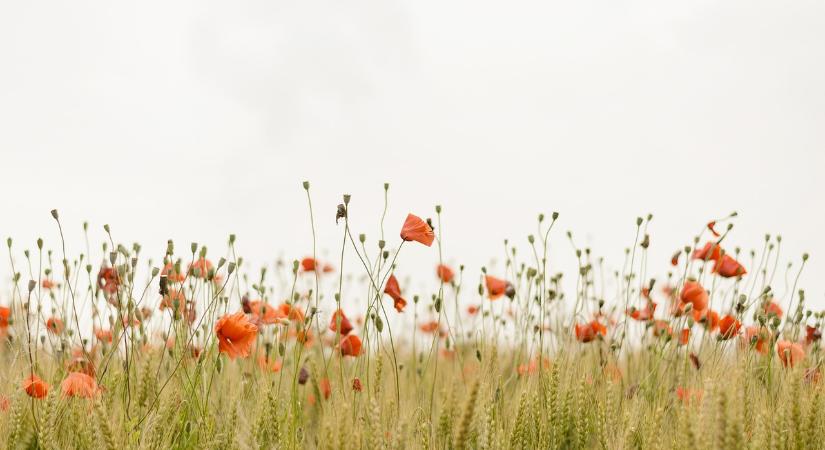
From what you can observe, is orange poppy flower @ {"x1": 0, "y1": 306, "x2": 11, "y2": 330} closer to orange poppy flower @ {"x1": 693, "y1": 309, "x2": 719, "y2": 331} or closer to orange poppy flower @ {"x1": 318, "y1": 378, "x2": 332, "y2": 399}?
orange poppy flower @ {"x1": 318, "y1": 378, "x2": 332, "y2": 399}

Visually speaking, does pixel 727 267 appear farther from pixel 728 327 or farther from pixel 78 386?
pixel 78 386

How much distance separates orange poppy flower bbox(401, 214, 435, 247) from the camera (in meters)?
3.10

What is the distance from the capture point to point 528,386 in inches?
119

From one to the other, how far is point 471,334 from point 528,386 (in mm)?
2278

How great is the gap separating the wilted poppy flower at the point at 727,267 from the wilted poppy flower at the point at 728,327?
0.72ft

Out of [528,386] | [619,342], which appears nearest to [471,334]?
[619,342]

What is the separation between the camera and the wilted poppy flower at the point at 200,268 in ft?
10.9

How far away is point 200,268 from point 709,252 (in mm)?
2243

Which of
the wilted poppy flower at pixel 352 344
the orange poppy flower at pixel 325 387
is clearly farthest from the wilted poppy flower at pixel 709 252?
the orange poppy flower at pixel 325 387

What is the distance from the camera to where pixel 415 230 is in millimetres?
3113

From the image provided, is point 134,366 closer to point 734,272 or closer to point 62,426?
point 62,426

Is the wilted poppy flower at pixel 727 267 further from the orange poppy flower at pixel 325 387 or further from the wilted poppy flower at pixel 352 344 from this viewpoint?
the orange poppy flower at pixel 325 387

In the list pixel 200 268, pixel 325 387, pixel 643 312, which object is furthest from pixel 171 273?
pixel 643 312

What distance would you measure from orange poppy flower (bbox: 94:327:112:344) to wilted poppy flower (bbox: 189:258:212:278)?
63 centimetres
